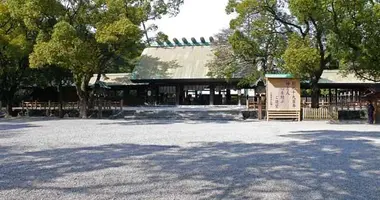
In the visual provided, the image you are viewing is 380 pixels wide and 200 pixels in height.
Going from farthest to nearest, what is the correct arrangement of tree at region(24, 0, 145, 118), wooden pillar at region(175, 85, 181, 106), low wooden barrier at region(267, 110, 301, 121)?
wooden pillar at region(175, 85, 181, 106) → low wooden barrier at region(267, 110, 301, 121) → tree at region(24, 0, 145, 118)

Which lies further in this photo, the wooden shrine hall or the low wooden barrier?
the wooden shrine hall

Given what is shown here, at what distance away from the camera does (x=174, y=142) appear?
10508 millimetres

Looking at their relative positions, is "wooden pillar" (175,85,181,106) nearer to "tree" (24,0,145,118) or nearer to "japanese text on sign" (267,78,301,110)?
"tree" (24,0,145,118)

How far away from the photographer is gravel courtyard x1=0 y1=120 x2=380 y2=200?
16.5ft

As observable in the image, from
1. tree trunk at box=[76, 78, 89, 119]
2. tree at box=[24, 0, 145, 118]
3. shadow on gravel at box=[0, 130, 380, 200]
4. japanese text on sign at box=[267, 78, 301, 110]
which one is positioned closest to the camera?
shadow on gravel at box=[0, 130, 380, 200]

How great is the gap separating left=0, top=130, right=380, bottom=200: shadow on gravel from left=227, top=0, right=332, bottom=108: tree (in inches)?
380

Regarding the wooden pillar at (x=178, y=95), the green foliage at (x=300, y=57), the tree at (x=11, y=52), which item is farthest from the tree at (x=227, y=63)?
the tree at (x=11, y=52)

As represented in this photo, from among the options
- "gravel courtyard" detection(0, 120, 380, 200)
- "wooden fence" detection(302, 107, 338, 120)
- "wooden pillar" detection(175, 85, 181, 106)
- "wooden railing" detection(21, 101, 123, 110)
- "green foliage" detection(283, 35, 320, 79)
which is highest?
"green foliage" detection(283, 35, 320, 79)

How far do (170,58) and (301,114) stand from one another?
16022 mm

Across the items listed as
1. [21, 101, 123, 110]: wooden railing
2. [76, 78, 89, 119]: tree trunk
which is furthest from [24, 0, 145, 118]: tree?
[21, 101, 123, 110]: wooden railing

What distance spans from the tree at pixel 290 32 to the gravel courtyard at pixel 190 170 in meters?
9.42

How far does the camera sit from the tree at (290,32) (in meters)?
18.9

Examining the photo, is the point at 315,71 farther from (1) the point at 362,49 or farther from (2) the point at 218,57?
(2) the point at 218,57

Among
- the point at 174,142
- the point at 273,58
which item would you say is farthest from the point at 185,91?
the point at 174,142
